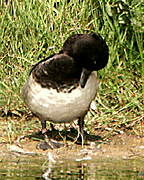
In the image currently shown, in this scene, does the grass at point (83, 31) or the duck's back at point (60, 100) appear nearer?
the duck's back at point (60, 100)

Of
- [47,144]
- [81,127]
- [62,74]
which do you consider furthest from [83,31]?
[62,74]

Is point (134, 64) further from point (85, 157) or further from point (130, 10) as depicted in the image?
point (85, 157)

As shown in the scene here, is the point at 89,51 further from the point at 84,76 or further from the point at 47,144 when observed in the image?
the point at 47,144

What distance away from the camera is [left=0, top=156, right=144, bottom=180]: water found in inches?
220

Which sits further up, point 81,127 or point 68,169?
point 81,127

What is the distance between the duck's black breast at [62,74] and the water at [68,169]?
649 mm

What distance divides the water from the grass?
120 cm

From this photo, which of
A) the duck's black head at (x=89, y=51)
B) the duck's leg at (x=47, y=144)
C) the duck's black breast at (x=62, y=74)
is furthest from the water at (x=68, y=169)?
the duck's black head at (x=89, y=51)

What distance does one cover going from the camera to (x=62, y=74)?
6551 millimetres

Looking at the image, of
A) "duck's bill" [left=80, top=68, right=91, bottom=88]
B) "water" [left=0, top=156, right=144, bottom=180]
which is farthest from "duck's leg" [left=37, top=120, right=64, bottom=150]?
"duck's bill" [left=80, top=68, right=91, bottom=88]

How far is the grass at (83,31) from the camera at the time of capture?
8133 mm

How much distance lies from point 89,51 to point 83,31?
2.41 metres

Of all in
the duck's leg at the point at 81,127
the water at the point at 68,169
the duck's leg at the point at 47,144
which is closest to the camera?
the water at the point at 68,169

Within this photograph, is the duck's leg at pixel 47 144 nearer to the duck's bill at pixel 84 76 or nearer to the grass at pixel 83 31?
the grass at pixel 83 31
